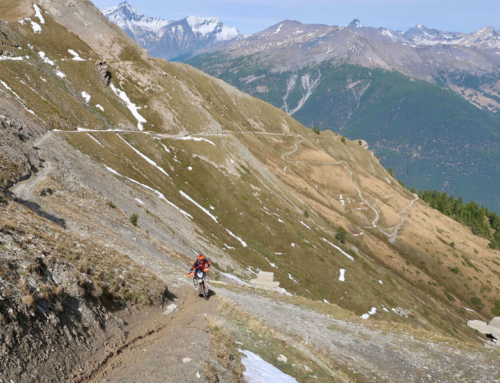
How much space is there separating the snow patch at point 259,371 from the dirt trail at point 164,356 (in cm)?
209

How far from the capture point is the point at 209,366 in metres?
13.6

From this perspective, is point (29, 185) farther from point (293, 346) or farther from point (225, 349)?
point (293, 346)

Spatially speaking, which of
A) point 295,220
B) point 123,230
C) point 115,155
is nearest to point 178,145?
point 115,155

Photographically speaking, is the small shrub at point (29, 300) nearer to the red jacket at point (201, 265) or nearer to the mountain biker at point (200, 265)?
the mountain biker at point (200, 265)

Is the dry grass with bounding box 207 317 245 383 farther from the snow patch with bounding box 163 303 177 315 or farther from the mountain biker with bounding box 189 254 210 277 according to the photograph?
the mountain biker with bounding box 189 254 210 277

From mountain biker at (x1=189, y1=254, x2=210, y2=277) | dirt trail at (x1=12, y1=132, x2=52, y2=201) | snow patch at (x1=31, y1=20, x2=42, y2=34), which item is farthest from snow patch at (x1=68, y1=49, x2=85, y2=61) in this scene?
mountain biker at (x1=189, y1=254, x2=210, y2=277)

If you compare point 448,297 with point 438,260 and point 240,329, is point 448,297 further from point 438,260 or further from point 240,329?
point 240,329

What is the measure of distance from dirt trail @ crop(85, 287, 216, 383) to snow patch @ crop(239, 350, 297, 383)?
2090mm

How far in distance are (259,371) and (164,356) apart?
15.4 ft

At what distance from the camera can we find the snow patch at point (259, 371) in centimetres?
1480

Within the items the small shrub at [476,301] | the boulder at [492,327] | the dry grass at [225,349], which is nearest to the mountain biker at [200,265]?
the dry grass at [225,349]

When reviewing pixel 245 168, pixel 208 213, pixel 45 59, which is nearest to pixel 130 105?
pixel 45 59

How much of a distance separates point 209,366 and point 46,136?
2414 inches

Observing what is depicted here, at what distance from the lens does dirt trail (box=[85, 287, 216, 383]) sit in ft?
39.0
